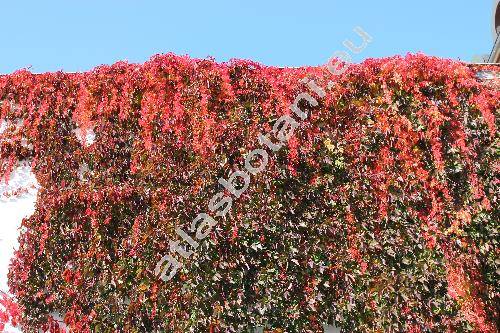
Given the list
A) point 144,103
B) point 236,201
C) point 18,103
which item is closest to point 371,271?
point 236,201

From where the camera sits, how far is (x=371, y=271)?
5.01 metres

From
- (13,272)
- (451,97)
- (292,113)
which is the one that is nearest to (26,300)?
(13,272)

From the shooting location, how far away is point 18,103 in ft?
19.6

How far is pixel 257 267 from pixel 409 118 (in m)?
2.40

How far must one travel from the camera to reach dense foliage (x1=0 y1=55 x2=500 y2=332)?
16.4ft

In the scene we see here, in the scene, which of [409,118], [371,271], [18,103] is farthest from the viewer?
[18,103]

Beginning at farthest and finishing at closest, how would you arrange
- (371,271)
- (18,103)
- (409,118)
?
(18,103) < (409,118) < (371,271)

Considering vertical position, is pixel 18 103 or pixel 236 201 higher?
pixel 18 103

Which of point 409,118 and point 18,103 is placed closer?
point 409,118

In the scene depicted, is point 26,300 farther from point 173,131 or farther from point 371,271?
point 371,271

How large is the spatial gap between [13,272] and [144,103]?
2.46m

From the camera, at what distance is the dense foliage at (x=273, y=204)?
498cm

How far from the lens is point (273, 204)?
518 centimetres

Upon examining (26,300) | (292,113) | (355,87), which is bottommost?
(26,300)
